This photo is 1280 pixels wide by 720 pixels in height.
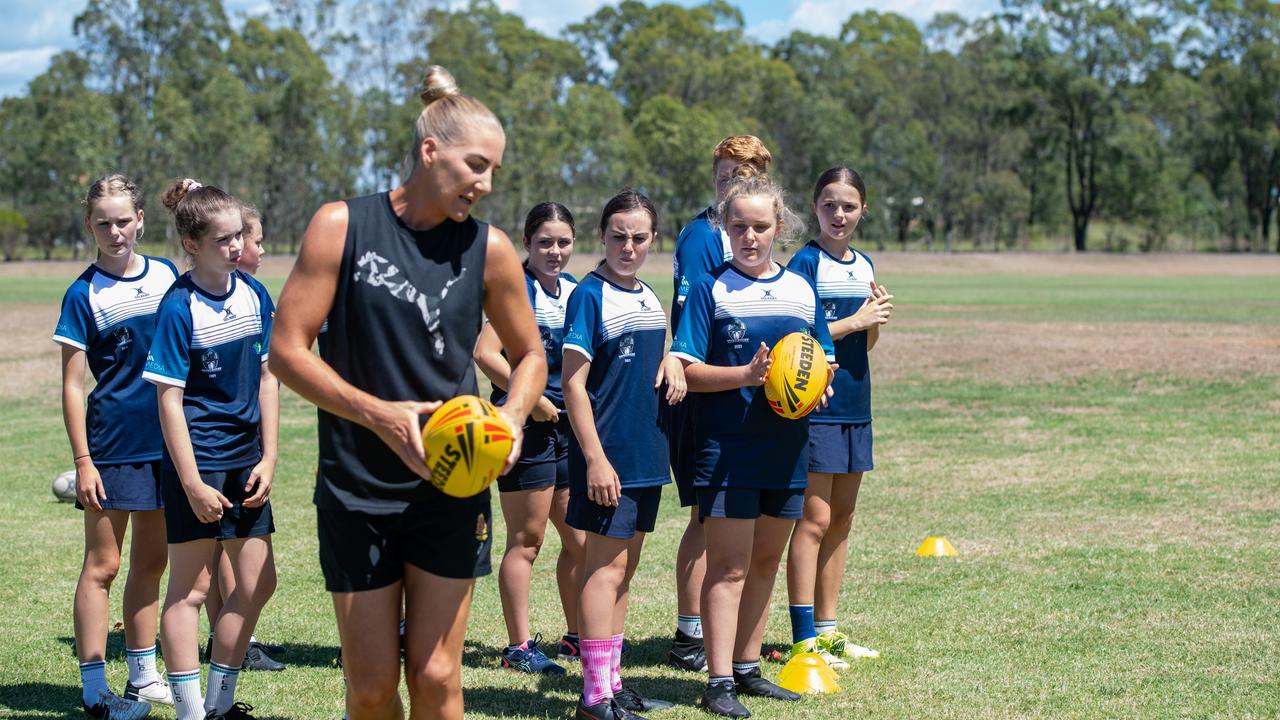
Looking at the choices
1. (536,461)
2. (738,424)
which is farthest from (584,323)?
(536,461)

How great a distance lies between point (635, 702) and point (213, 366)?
2.27 meters

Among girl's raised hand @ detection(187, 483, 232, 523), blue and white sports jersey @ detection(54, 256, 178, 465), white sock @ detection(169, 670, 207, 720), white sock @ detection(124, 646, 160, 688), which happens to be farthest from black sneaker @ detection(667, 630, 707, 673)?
blue and white sports jersey @ detection(54, 256, 178, 465)

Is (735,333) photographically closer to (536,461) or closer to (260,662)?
(536,461)

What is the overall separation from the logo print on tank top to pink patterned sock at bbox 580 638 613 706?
214 centimetres

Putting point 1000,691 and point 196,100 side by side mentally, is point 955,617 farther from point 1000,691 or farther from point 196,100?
point 196,100

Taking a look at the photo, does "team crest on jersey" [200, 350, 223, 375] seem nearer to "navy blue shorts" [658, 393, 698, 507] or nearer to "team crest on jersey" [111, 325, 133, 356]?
"team crest on jersey" [111, 325, 133, 356]

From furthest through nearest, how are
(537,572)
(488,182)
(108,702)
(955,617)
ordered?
(537,572), (955,617), (108,702), (488,182)

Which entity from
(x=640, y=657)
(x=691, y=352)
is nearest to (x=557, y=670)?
(x=640, y=657)

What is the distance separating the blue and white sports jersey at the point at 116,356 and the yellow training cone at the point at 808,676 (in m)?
2.94

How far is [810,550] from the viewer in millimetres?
6152

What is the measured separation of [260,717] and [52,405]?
13642 mm

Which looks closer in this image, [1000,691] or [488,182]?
[488,182]

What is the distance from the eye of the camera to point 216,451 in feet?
16.1

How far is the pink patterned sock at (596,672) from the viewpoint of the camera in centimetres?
523
